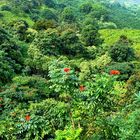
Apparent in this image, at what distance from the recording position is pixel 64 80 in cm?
1866

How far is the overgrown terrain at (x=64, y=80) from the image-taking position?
18.9m

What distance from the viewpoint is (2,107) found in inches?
1264

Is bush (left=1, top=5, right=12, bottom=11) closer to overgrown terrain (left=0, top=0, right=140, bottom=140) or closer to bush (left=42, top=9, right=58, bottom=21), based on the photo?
overgrown terrain (left=0, top=0, right=140, bottom=140)

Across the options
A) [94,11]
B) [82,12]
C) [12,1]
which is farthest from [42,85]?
[82,12]

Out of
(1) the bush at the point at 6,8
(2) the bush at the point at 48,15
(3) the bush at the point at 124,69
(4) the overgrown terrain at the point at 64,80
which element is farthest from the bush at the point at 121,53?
(2) the bush at the point at 48,15

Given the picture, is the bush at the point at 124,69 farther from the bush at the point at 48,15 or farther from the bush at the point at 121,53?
the bush at the point at 48,15

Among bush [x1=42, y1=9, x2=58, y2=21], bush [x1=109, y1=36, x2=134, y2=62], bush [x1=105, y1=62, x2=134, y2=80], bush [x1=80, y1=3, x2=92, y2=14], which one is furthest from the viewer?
bush [x1=80, y1=3, x2=92, y2=14]

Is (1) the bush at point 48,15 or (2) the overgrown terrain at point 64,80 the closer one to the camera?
(2) the overgrown terrain at point 64,80

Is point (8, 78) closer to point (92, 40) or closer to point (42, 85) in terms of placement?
point (42, 85)

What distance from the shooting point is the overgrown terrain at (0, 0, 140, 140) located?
18.9 m

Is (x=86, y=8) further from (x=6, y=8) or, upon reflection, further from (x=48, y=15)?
(x=6, y=8)

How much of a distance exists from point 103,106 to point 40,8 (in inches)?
2849

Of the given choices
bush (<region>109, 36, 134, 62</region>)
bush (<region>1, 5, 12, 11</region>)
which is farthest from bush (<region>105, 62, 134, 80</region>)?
bush (<region>1, 5, 12, 11</region>)

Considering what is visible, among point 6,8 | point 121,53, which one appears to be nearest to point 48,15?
point 6,8
